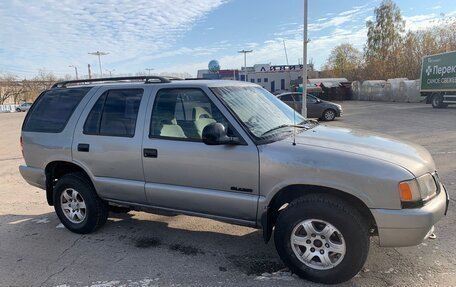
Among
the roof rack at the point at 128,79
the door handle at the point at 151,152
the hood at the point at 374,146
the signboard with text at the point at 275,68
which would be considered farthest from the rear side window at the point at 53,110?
A: the signboard with text at the point at 275,68

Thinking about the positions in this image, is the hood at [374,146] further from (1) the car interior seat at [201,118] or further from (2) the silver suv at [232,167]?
(1) the car interior seat at [201,118]

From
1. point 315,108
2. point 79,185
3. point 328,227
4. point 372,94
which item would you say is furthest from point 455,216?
point 372,94

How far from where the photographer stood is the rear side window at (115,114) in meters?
4.19

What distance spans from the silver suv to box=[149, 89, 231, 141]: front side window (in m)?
0.01

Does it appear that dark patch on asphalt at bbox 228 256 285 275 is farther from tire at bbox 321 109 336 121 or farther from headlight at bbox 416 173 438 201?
tire at bbox 321 109 336 121

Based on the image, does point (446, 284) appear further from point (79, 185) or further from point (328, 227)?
point (79, 185)

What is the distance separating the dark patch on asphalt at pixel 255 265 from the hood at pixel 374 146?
1287mm

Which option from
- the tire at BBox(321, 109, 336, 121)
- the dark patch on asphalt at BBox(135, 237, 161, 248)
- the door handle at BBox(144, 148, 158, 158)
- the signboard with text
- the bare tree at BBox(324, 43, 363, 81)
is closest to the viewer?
the door handle at BBox(144, 148, 158, 158)

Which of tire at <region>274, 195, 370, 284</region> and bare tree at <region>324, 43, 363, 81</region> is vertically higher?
bare tree at <region>324, 43, 363, 81</region>

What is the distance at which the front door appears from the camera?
11.6 feet

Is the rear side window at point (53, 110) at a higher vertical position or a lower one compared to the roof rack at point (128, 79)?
lower

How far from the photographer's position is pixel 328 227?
10.6ft

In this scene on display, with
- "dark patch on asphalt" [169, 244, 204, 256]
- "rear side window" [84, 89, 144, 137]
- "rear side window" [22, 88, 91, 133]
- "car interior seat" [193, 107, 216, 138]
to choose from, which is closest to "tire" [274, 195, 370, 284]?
"dark patch on asphalt" [169, 244, 204, 256]

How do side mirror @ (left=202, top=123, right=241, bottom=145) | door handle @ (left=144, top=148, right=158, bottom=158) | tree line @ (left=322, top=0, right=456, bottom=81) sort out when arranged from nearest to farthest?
1. side mirror @ (left=202, top=123, right=241, bottom=145)
2. door handle @ (left=144, top=148, right=158, bottom=158)
3. tree line @ (left=322, top=0, right=456, bottom=81)
